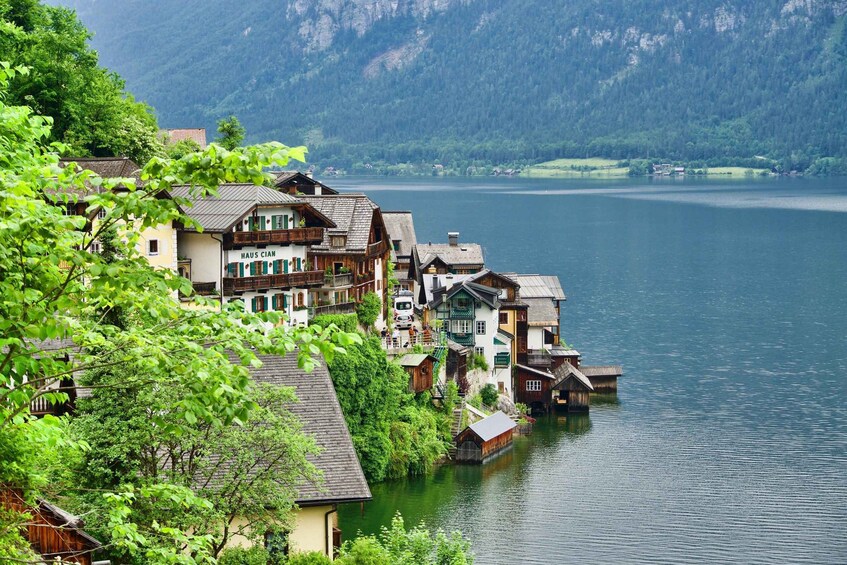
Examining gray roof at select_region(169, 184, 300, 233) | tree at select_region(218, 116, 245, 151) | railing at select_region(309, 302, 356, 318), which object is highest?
tree at select_region(218, 116, 245, 151)

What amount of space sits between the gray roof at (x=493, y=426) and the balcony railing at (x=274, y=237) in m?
14.3

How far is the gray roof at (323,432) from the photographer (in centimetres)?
3275

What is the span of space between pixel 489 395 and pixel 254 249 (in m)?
23.2

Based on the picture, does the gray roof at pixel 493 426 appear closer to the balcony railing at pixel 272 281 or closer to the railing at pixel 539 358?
the railing at pixel 539 358

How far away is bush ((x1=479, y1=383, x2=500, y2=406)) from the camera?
8606cm

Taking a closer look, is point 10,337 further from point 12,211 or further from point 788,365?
point 788,365

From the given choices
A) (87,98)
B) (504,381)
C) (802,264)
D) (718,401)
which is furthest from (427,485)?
(802,264)

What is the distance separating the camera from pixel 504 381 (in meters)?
90.3

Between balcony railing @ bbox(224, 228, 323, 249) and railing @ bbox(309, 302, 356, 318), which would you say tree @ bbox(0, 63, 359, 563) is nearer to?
balcony railing @ bbox(224, 228, 323, 249)

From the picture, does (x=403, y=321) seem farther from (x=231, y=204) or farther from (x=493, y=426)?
(x=231, y=204)

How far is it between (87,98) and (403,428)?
83.8 ft

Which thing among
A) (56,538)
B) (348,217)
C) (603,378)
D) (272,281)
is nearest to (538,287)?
(603,378)

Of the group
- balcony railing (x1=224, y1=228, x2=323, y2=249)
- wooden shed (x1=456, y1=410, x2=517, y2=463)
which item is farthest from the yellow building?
wooden shed (x1=456, y1=410, x2=517, y2=463)

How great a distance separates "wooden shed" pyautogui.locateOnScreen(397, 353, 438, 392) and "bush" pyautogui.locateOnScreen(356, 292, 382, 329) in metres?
2.84
